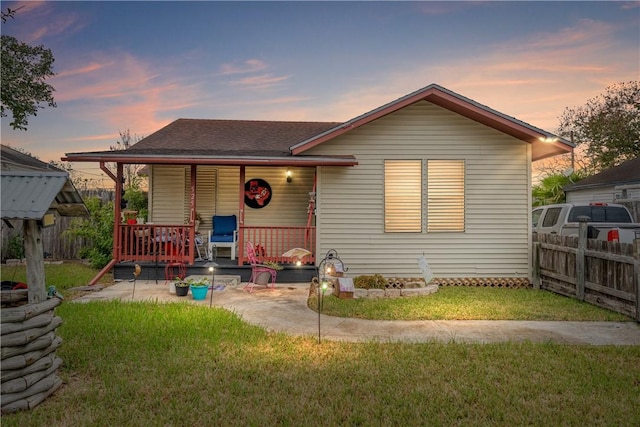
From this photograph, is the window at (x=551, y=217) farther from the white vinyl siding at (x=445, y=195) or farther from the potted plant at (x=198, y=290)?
the potted plant at (x=198, y=290)

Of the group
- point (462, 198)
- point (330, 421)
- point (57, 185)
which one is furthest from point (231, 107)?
point (330, 421)

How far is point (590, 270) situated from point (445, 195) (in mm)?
3242

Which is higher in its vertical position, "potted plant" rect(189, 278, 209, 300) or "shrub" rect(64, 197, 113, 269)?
"shrub" rect(64, 197, 113, 269)

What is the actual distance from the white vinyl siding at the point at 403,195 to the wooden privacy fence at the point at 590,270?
9.13 ft

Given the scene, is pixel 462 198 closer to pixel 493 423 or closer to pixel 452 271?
pixel 452 271

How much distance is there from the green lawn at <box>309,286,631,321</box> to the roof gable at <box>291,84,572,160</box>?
332 centimetres

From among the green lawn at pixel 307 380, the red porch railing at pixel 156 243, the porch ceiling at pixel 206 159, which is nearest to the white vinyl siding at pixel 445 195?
the porch ceiling at pixel 206 159

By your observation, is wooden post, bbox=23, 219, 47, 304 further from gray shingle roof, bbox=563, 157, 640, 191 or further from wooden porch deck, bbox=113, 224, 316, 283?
gray shingle roof, bbox=563, 157, 640, 191

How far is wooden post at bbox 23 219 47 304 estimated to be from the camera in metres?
3.55

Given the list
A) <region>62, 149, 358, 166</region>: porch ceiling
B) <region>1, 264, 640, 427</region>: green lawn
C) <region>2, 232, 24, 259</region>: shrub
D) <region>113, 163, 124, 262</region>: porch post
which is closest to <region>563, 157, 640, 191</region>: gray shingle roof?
<region>62, 149, 358, 166</region>: porch ceiling

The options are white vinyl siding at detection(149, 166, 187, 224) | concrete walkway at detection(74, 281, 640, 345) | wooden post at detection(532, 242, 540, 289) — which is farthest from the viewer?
white vinyl siding at detection(149, 166, 187, 224)

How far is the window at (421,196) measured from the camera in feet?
31.3

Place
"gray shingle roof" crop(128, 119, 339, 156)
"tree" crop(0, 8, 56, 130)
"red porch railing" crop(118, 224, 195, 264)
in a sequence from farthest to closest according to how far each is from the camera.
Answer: "gray shingle roof" crop(128, 119, 339, 156) → "tree" crop(0, 8, 56, 130) → "red porch railing" crop(118, 224, 195, 264)

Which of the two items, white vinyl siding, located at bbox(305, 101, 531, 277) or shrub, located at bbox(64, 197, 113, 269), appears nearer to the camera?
white vinyl siding, located at bbox(305, 101, 531, 277)
